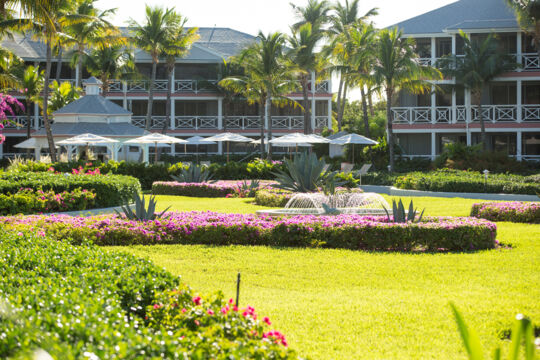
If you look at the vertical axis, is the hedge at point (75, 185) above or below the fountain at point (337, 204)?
above

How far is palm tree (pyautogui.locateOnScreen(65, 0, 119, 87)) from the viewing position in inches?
1353

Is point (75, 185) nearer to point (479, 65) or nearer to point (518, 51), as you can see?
point (479, 65)

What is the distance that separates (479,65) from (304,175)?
736 inches

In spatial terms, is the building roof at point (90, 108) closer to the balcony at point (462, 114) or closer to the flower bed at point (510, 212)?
the balcony at point (462, 114)

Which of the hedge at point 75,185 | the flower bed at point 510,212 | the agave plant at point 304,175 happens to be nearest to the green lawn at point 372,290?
the flower bed at point 510,212

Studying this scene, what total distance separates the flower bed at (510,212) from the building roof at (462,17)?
886 inches

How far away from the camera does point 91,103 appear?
Result: 34469mm

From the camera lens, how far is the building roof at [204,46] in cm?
4447

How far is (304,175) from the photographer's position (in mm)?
18672

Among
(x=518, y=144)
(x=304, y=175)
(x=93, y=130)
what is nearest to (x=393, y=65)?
(x=518, y=144)

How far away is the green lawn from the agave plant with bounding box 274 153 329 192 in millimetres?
7138

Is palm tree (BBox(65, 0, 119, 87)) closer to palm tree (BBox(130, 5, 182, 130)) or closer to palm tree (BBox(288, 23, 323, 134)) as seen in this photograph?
palm tree (BBox(130, 5, 182, 130))

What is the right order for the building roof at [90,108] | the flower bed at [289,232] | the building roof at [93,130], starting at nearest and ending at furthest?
the flower bed at [289,232] < the building roof at [93,130] < the building roof at [90,108]

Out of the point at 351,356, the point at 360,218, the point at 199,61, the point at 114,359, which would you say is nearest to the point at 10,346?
the point at 114,359
